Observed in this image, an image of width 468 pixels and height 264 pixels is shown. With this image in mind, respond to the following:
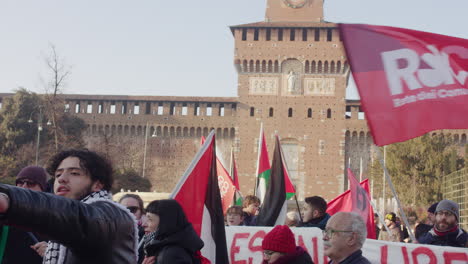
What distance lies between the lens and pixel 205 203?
4.97 meters

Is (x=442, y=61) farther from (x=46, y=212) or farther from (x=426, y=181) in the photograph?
(x=426, y=181)

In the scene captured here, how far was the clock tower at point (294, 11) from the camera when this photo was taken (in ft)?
141

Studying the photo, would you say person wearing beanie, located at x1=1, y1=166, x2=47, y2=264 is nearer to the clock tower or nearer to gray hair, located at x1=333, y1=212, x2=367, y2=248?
gray hair, located at x1=333, y1=212, x2=367, y2=248

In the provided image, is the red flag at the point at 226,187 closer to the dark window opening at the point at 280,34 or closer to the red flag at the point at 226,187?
the red flag at the point at 226,187

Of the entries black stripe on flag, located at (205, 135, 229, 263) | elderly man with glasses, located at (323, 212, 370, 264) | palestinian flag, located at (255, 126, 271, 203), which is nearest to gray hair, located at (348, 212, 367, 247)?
elderly man with glasses, located at (323, 212, 370, 264)

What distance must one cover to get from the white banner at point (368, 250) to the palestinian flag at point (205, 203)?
45.2 inches

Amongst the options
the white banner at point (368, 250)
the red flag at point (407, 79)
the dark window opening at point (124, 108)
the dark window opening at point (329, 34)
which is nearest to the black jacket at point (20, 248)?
the red flag at point (407, 79)

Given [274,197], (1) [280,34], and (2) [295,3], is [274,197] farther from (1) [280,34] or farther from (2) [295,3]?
(2) [295,3]

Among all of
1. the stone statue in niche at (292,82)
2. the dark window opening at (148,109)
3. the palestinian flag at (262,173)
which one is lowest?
the palestinian flag at (262,173)

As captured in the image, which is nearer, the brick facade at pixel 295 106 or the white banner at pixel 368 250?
the white banner at pixel 368 250

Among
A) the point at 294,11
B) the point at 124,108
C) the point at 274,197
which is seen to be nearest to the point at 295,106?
the point at 294,11

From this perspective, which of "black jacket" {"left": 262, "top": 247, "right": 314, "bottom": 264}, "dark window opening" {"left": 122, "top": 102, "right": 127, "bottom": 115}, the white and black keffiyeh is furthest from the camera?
"dark window opening" {"left": 122, "top": 102, "right": 127, "bottom": 115}

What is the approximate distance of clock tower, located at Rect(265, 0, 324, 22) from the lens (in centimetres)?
4303

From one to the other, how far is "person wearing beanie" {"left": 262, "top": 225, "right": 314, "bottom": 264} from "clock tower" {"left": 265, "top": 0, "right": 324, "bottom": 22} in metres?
40.5
